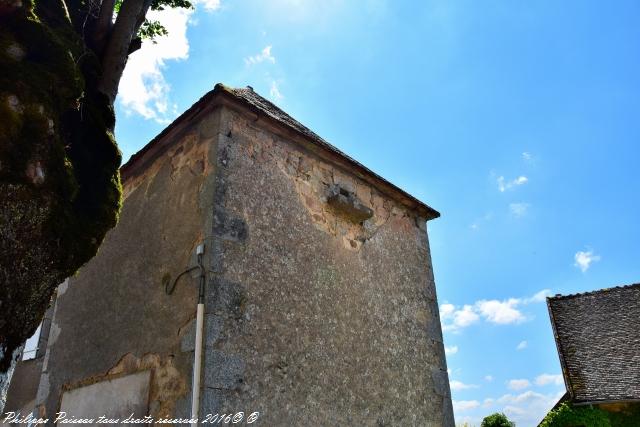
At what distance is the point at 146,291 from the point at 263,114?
2.13 metres

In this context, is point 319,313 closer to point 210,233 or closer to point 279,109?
point 210,233

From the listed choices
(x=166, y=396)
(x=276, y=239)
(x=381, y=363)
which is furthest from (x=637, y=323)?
(x=166, y=396)

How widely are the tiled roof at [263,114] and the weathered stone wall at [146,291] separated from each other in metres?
0.10

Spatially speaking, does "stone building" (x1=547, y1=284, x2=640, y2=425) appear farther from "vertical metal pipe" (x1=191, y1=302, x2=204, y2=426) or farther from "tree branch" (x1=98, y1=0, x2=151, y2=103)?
"tree branch" (x1=98, y1=0, x2=151, y2=103)

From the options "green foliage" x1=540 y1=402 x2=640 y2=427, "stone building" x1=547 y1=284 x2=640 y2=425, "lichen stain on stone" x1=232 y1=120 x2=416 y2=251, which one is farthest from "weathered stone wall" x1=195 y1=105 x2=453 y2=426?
"stone building" x1=547 y1=284 x2=640 y2=425

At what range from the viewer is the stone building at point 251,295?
4.21 metres

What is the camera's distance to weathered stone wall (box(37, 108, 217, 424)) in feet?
14.0

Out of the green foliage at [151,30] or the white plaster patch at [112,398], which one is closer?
the white plaster patch at [112,398]

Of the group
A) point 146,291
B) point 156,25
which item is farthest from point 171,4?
point 146,291

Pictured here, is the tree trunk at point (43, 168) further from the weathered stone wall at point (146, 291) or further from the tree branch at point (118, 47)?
the weathered stone wall at point (146, 291)

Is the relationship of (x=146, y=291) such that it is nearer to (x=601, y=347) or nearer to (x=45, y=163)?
(x=45, y=163)

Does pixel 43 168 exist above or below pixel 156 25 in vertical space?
below

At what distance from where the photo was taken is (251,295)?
439 centimetres

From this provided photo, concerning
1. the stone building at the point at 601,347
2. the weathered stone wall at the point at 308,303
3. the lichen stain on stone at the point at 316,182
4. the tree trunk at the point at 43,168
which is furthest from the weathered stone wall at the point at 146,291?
the stone building at the point at 601,347
